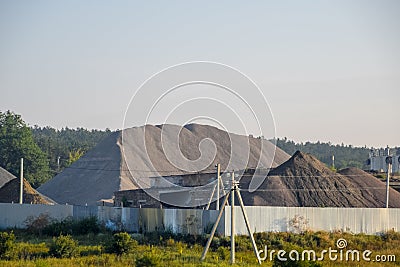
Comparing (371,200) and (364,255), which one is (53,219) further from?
(371,200)

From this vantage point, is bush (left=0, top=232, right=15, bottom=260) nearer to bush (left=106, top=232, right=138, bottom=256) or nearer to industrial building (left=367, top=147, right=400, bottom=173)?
bush (left=106, top=232, right=138, bottom=256)

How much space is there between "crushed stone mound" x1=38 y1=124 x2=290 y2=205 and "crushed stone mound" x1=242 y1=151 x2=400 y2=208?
7.65 metres

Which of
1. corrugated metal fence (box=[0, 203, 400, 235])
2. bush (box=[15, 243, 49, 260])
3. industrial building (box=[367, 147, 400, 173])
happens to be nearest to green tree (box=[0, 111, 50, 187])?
industrial building (box=[367, 147, 400, 173])

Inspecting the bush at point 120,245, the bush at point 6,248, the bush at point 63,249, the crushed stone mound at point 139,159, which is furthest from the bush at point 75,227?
the crushed stone mound at point 139,159

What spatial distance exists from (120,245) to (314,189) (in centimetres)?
2037

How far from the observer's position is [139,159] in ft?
213

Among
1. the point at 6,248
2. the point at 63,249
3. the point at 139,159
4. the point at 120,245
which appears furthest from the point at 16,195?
the point at 120,245

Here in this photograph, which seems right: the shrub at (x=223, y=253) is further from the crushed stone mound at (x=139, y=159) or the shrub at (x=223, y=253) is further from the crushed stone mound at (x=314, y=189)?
the crushed stone mound at (x=139, y=159)

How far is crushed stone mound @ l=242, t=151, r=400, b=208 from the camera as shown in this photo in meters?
40.1

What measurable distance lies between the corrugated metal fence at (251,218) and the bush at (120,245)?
14.5ft

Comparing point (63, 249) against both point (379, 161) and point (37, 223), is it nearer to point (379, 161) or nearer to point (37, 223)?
point (37, 223)

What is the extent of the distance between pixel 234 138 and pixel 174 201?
1739 cm

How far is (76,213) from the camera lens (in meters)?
35.4

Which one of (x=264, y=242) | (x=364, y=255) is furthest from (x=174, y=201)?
(x=364, y=255)
